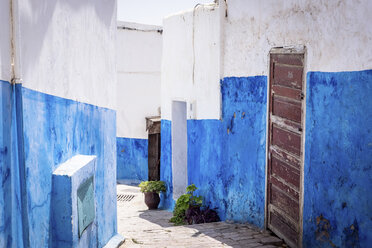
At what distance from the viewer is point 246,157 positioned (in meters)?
7.77

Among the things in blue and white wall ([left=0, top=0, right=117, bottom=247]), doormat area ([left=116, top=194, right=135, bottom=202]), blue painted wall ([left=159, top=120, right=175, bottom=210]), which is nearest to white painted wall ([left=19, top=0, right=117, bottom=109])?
blue and white wall ([left=0, top=0, right=117, bottom=247])

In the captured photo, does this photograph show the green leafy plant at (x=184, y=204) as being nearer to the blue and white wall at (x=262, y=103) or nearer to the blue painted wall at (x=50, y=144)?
the blue and white wall at (x=262, y=103)

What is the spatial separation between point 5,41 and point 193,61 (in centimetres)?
692

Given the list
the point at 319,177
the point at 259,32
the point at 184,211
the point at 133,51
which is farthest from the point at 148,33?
the point at 319,177

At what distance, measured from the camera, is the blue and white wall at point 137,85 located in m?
16.1

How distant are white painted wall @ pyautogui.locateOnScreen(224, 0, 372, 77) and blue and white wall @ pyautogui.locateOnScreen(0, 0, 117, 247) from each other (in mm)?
2159

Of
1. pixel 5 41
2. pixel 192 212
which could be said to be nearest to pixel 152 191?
pixel 192 212

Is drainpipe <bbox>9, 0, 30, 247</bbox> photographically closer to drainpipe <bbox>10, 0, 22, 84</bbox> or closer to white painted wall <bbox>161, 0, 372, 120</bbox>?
drainpipe <bbox>10, 0, 22, 84</bbox>

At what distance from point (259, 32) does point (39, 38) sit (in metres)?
4.16

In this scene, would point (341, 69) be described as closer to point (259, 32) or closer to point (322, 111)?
point (322, 111)

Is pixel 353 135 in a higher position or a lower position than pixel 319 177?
higher

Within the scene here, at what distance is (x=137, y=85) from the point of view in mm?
16203

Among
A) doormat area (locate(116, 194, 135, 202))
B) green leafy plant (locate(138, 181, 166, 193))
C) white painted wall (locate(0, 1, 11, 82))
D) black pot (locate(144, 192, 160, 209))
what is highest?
white painted wall (locate(0, 1, 11, 82))

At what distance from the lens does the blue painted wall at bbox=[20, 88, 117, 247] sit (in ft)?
11.8
